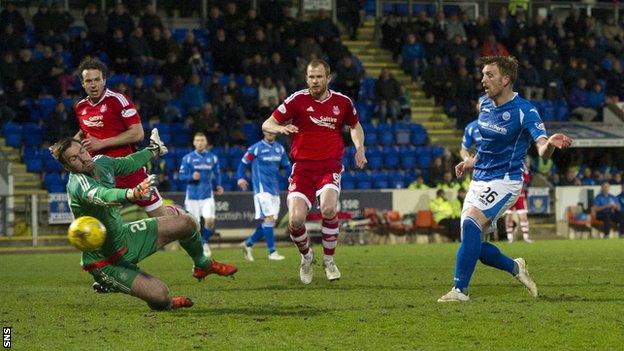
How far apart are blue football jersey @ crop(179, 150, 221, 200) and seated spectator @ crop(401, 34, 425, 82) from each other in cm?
1448

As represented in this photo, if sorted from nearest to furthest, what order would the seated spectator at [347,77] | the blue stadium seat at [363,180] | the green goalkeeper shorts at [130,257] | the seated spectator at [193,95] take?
1. the green goalkeeper shorts at [130,257]
2. the seated spectator at [193,95]
3. the blue stadium seat at [363,180]
4. the seated spectator at [347,77]

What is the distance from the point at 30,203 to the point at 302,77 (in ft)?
Answer: 28.5

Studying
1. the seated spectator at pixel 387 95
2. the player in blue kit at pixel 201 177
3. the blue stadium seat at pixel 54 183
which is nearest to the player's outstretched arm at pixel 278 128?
the player in blue kit at pixel 201 177

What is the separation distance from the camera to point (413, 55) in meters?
35.9

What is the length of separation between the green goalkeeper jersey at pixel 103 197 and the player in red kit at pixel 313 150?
3.15m

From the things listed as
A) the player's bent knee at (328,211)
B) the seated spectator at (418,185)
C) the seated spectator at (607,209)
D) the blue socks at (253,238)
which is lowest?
the seated spectator at (607,209)

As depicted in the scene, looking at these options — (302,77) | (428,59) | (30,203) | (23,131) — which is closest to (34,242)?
(30,203)

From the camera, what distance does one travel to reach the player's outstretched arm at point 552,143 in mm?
10125

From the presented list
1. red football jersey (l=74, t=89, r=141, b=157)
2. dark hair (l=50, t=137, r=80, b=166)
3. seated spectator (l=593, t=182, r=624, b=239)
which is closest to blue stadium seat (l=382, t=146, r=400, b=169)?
seated spectator (l=593, t=182, r=624, b=239)

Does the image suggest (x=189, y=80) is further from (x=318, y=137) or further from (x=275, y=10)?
(x=318, y=137)


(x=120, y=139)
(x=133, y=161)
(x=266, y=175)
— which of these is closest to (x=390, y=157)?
(x=266, y=175)

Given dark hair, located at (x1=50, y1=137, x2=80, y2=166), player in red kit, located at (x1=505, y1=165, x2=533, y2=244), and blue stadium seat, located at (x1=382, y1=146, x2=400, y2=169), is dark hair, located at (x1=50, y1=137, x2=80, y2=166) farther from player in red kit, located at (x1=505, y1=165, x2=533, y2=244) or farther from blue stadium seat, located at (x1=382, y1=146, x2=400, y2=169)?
blue stadium seat, located at (x1=382, y1=146, x2=400, y2=169)

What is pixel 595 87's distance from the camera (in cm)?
3678

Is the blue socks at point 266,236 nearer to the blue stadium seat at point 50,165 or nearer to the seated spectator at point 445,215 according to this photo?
the blue stadium seat at point 50,165
